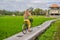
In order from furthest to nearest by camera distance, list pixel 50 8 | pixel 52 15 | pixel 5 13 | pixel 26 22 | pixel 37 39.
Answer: pixel 5 13 < pixel 50 8 < pixel 52 15 < pixel 26 22 < pixel 37 39

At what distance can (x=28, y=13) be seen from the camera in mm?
11305

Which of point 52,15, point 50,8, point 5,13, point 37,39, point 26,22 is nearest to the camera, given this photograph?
point 37,39

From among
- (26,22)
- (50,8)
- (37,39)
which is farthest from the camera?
(50,8)

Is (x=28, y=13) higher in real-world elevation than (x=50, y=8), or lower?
higher

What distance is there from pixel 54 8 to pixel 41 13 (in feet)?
46.4

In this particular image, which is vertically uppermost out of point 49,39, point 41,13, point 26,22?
point 26,22

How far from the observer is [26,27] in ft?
39.3

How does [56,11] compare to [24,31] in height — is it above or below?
below

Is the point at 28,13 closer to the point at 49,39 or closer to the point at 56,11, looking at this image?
the point at 49,39

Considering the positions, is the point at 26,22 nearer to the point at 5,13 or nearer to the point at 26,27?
the point at 26,27

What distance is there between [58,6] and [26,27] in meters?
90.0

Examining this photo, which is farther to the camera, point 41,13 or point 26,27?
point 41,13

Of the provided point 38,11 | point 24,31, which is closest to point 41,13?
point 38,11

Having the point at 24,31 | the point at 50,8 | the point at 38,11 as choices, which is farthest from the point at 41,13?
the point at 24,31
